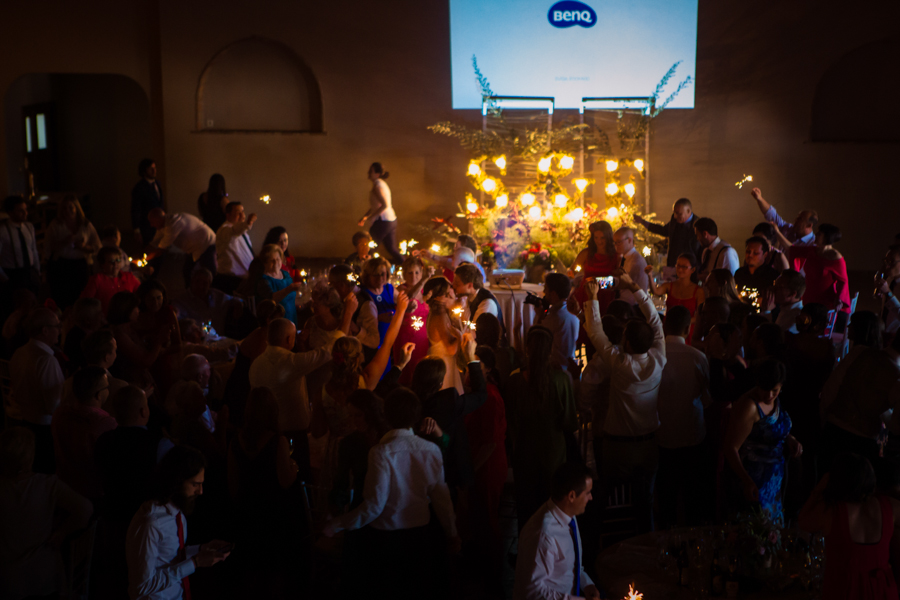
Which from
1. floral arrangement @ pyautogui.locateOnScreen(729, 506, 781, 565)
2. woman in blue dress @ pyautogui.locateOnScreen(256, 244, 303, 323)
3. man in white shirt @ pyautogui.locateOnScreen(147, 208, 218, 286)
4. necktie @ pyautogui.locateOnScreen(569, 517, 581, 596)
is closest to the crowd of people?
necktie @ pyautogui.locateOnScreen(569, 517, 581, 596)

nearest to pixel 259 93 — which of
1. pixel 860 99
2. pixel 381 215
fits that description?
pixel 381 215

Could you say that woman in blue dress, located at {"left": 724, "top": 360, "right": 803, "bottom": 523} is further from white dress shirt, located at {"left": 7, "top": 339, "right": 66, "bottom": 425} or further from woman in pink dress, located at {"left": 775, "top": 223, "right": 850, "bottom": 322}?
white dress shirt, located at {"left": 7, "top": 339, "right": 66, "bottom": 425}

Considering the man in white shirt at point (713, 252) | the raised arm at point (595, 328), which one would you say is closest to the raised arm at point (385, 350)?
the raised arm at point (595, 328)

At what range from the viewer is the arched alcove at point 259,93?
37.4 feet

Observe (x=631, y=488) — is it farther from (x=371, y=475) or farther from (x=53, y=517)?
(x=53, y=517)

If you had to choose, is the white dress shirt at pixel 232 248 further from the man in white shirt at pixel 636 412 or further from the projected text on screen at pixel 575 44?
the projected text on screen at pixel 575 44

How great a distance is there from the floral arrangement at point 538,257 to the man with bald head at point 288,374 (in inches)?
137

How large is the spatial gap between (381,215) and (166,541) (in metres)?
7.31

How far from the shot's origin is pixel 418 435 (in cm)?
328

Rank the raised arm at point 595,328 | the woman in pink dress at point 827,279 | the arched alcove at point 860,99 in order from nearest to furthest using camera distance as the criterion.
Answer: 1. the raised arm at point 595,328
2. the woman in pink dress at point 827,279
3. the arched alcove at point 860,99

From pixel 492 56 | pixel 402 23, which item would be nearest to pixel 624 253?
pixel 492 56

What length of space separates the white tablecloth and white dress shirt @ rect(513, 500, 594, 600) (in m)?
3.88

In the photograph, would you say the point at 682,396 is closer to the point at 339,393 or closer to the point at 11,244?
the point at 339,393

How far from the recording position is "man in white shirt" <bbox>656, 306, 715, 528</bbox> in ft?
12.9
